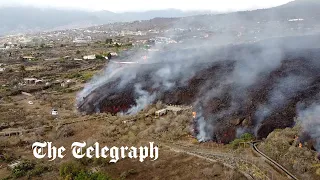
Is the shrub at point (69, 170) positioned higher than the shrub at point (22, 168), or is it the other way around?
the shrub at point (69, 170)

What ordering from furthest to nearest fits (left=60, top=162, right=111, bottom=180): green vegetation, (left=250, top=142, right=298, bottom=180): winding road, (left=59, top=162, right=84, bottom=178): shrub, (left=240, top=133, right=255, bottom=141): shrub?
(left=240, top=133, right=255, bottom=141): shrub, (left=250, top=142, right=298, bottom=180): winding road, (left=59, top=162, right=84, bottom=178): shrub, (left=60, top=162, right=111, bottom=180): green vegetation

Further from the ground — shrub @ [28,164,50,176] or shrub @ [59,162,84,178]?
shrub @ [59,162,84,178]

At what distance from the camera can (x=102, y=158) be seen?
24484 millimetres

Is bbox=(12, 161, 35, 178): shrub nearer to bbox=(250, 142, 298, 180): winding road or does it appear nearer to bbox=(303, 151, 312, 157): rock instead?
bbox=(250, 142, 298, 180): winding road

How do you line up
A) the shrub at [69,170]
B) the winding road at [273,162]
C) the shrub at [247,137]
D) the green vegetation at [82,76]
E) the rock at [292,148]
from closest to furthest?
the shrub at [69,170] → the winding road at [273,162] → the rock at [292,148] → the shrub at [247,137] → the green vegetation at [82,76]

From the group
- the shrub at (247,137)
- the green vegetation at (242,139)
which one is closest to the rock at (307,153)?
the green vegetation at (242,139)

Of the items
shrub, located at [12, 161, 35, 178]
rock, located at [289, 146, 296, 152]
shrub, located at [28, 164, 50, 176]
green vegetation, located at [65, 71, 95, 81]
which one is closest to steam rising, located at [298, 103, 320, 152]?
rock, located at [289, 146, 296, 152]

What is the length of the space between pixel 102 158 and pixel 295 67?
2293cm

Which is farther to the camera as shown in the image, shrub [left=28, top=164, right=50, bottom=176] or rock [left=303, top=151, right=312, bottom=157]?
shrub [left=28, top=164, right=50, bottom=176]

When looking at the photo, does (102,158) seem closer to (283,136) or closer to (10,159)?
(10,159)

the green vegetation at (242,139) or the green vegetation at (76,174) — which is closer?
the green vegetation at (76,174)

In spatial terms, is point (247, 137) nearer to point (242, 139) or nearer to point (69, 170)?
point (242, 139)

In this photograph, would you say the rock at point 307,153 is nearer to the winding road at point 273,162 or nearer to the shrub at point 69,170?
the winding road at point 273,162

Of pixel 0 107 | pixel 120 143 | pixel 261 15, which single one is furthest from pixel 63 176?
pixel 261 15
